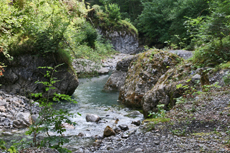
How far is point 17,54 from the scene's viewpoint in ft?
26.7

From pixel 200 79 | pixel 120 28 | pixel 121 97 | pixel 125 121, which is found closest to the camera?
pixel 200 79

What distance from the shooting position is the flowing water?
16.0ft

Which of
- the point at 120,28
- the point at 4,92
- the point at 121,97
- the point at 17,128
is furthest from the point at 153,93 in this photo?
the point at 120,28

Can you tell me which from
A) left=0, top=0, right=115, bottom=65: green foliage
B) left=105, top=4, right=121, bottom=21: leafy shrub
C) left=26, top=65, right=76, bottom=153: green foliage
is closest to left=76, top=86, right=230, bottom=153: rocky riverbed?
left=26, top=65, right=76, bottom=153: green foliage

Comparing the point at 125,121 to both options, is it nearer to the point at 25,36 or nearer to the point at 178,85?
the point at 178,85

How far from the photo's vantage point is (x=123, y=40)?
28.9m

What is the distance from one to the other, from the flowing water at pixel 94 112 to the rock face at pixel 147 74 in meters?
0.61

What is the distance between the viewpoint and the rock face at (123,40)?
92.0ft

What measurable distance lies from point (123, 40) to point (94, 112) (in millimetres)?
22914

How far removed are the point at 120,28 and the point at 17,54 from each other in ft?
72.0

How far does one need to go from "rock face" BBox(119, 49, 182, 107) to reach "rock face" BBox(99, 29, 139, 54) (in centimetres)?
2025

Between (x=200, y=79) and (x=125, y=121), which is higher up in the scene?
(x=200, y=79)

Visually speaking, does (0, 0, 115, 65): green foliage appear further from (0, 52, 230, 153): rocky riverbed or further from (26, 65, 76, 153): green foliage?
(26, 65, 76, 153): green foliage

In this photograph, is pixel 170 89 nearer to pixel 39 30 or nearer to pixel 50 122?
pixel 50 122
